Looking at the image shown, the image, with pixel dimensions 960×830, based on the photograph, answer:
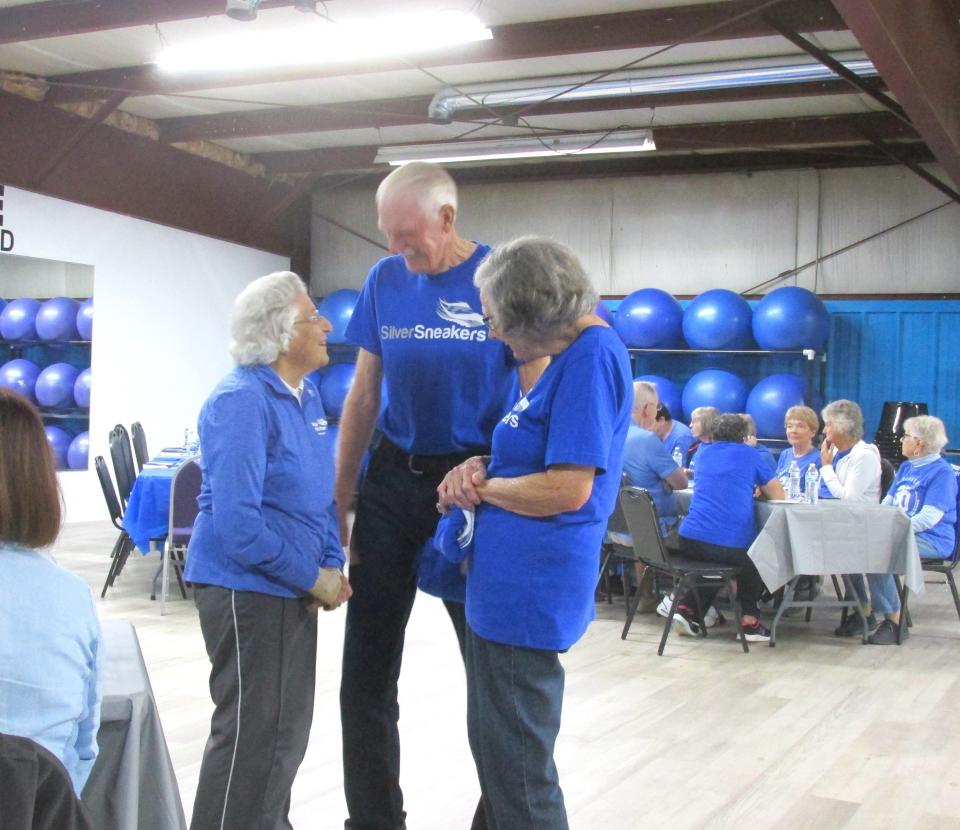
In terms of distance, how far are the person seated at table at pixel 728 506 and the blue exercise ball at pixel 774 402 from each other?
4.64 meters

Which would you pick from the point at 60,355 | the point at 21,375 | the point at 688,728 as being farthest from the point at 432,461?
the point at 60,355

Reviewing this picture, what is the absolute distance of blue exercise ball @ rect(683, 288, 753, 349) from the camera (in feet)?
34.4

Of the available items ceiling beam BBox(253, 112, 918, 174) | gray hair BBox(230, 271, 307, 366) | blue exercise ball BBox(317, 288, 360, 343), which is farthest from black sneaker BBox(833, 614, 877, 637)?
blue exercise ball BBox(317, 288, 360, 343)

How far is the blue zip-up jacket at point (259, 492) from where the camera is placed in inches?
85.7

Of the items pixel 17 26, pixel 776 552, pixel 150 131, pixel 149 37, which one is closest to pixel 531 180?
pixel 150 131

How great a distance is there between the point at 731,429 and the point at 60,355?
8030 mm

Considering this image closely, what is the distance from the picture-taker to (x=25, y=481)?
4.75 ft

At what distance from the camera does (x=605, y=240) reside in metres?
12.2

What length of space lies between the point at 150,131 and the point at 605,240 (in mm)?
4905

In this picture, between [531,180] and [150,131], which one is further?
[531,180]

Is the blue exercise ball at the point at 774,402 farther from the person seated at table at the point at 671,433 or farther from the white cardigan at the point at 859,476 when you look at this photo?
the white cardigan at the point at 859,476

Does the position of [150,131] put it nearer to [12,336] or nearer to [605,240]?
[12,336]

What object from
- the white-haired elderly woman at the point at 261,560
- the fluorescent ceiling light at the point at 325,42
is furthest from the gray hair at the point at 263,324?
the fluorescent ceiling light at the point at 325,42

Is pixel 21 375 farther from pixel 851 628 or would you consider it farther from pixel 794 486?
pixel 851 628
